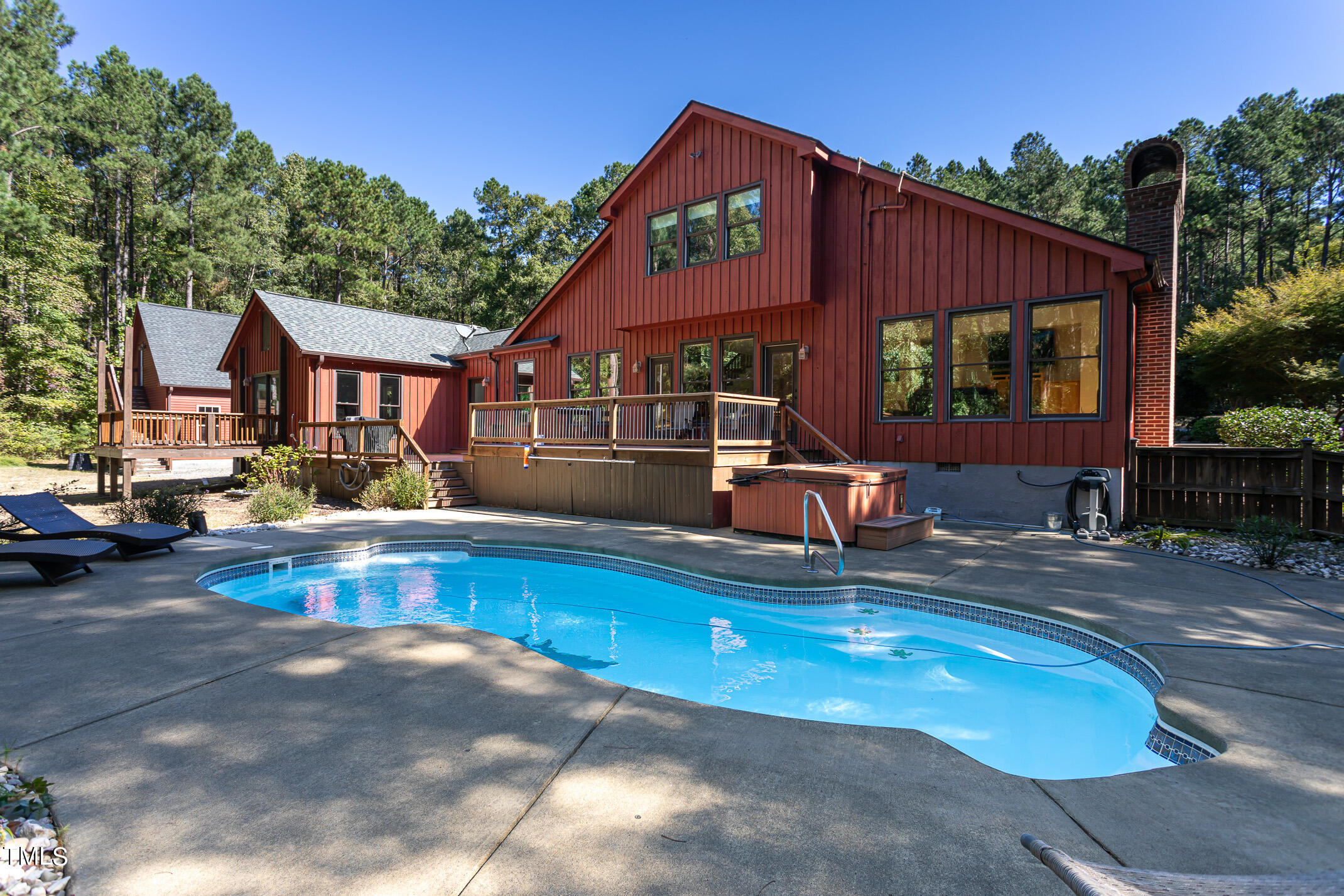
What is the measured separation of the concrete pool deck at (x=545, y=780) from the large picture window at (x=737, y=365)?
843cm

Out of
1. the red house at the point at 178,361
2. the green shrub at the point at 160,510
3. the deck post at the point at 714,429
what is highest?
the red house at the point at 178,361

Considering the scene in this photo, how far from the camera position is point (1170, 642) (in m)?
4.00

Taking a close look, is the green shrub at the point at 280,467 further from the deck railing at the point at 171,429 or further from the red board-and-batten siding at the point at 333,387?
the red board-and-batten siding at the point at 333,387

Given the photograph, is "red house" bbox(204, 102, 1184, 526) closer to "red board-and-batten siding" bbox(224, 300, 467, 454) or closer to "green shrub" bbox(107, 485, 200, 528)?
"green shrub" bbox(107, 485, 200, 528)

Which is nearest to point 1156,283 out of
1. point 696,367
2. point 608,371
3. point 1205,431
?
point 696,367

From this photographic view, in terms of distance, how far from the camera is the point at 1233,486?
8.02m

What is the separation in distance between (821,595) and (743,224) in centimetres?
821

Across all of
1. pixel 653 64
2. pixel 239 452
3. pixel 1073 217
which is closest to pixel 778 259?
pixel 653 64

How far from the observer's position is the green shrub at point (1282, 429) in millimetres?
9258

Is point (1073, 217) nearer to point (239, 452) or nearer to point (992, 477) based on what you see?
point (992, 477)

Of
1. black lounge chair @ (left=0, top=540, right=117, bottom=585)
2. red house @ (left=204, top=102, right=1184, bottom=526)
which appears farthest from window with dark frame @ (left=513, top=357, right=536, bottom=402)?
black lounge chair @ (left=0, top=540, right=117, bottom=585)

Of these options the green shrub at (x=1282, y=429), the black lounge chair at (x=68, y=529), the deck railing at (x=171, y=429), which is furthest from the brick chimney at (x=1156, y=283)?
the deck railing at (x=171, y=429)

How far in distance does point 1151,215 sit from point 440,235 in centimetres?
4005

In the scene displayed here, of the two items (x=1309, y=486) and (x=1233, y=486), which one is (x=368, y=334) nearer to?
(x=1233, y=486)
